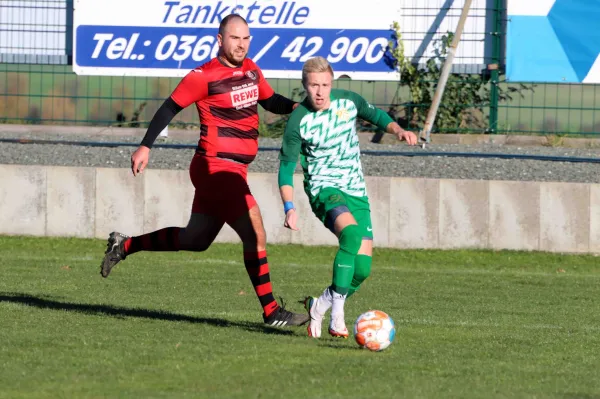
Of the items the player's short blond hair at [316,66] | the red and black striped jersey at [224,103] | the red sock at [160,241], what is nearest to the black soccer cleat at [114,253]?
the red sock at [160,241]

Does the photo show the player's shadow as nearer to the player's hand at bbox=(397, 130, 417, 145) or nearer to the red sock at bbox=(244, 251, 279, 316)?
the red sock at bbox=(244, 251, 279, 316)

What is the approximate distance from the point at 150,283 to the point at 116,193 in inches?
136

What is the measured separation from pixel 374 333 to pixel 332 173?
1240mm

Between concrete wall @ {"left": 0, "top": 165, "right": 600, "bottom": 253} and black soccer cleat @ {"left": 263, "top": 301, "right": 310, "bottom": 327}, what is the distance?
6.02 m

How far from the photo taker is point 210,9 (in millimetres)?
18375

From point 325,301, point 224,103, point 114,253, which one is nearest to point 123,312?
point 114,253

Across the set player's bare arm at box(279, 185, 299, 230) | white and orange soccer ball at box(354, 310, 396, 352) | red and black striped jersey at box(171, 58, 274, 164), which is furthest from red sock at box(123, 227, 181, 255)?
white and orange soccer ball at box(354, 310, 396, 352)

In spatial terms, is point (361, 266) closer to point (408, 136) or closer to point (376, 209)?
point (408, 136)

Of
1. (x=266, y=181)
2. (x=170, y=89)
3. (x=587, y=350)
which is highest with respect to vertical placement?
(x=170, y=89)

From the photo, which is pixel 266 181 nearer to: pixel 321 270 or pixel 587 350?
pixel 321 270

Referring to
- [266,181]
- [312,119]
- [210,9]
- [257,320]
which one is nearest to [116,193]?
[266,181]

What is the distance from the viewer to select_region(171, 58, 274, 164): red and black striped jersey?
878cm

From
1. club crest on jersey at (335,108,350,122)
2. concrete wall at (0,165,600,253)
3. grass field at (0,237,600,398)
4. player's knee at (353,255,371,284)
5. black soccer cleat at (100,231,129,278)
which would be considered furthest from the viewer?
concrete wall at (0,165,600,253)

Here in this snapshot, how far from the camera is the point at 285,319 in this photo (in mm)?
8797
